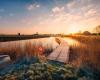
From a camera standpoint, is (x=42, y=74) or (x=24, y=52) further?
(x=24, y=52)

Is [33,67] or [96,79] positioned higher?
[33,67]

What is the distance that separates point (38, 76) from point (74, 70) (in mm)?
1927

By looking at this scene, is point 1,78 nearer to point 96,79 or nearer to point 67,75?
point 67,75

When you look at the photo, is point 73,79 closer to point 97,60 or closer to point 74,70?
point 74,70

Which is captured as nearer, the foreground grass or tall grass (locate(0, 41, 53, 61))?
the foreground grass

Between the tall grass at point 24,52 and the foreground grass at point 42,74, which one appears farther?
the tall grass at point 24,52

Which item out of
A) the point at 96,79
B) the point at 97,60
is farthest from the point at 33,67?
the point at 97,60

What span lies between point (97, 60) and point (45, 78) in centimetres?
504

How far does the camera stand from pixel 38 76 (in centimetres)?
609

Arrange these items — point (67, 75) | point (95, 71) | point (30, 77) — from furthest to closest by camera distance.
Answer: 1. point (95, 71)
2. point (67, 75)
3. point (30, 77)

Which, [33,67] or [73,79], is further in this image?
[33,67]

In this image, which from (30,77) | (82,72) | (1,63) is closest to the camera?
(30,77)

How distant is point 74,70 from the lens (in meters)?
7.23

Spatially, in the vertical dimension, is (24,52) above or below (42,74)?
below
